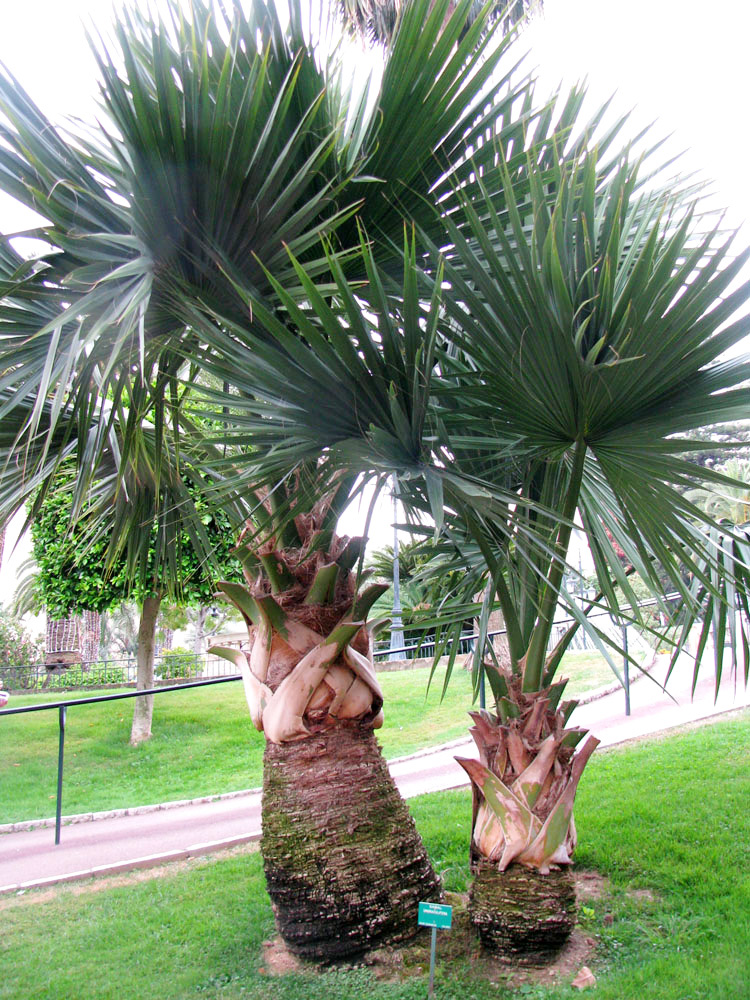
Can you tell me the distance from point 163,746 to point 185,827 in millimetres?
3857

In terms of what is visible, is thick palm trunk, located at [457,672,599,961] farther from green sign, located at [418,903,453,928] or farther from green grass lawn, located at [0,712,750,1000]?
green sign, located at [418,903,453,928]

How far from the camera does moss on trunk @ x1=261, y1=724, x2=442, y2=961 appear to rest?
355cm

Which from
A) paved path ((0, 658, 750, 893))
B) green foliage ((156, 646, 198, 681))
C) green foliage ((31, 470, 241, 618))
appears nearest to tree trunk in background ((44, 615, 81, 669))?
green foliage ((156, 646, 198, 681))

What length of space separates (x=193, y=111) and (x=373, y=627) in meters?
2.54

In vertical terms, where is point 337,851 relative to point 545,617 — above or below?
below

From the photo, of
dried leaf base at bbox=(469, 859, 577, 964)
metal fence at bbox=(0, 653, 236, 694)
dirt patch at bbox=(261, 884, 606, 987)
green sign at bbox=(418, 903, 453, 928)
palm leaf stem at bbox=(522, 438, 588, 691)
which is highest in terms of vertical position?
palm leaf stem at bbox=(522, 438, 588, 691)

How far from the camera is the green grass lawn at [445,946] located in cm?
328

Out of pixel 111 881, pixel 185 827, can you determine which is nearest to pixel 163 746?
pixel 185 827

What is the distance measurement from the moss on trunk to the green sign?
1.69 ft

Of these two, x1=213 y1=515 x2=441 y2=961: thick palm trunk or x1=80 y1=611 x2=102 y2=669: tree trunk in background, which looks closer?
x1=213 y1=515 x2=441 y2=961: thick palm trunk

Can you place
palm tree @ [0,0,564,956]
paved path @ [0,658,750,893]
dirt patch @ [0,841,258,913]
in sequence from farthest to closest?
paved path @ [0,658,750,893] → dirt patch @ [0,841,258,913] → palm tree @ [0,0,564,956]

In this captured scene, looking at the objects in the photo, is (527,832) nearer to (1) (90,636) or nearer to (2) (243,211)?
(2) (243,211)

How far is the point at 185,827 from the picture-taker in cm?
A: 652

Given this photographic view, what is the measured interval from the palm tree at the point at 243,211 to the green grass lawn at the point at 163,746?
4.32 m
